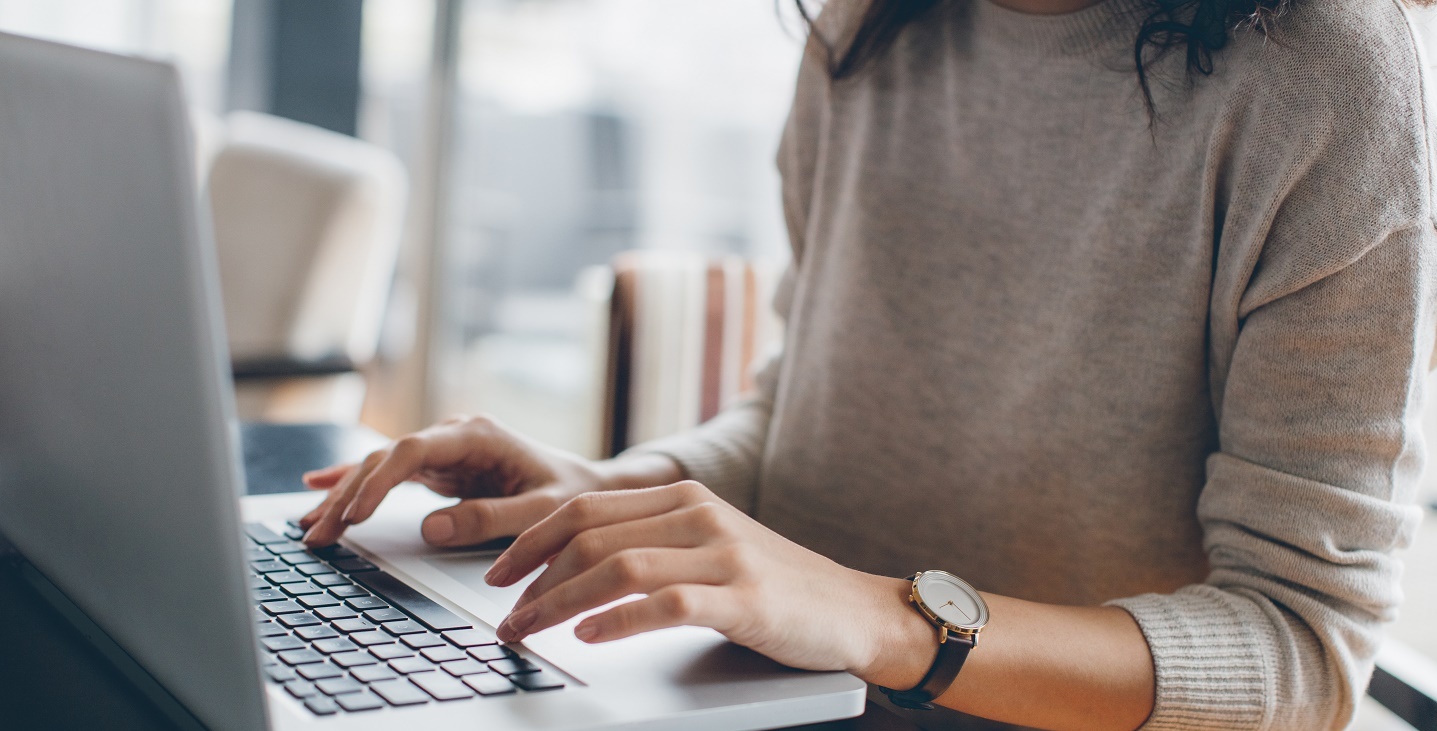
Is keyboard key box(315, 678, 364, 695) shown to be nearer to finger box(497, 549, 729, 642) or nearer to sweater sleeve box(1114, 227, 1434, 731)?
finger box(497, 549, 729, 642)

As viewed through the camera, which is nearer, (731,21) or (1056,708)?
(1056,708)

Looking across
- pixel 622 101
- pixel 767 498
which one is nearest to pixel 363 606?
pixel 767 498

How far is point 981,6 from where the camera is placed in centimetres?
88

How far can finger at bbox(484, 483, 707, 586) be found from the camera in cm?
52

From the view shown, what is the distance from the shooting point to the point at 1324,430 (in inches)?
23.9

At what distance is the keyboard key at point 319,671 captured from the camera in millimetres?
430

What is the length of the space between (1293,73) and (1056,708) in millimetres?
387

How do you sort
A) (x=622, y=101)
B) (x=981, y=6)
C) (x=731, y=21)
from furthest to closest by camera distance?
1. (x=622, y=101)
2. (x=731, y=21)
3. (x=981, y=6)

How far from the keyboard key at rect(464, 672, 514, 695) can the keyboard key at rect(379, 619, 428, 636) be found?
2.4 inches

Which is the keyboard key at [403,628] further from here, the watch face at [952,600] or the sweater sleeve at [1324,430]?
the sweater sleeve at [1324,430]

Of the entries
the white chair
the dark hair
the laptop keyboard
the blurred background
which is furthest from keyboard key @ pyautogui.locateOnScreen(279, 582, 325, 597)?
the blurred background

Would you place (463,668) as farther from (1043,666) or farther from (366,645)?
(1043,666)

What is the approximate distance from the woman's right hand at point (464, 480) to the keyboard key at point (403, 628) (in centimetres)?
12

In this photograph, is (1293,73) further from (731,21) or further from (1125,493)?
(731,21)
